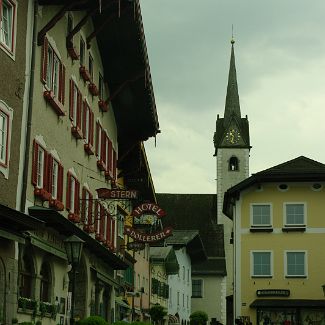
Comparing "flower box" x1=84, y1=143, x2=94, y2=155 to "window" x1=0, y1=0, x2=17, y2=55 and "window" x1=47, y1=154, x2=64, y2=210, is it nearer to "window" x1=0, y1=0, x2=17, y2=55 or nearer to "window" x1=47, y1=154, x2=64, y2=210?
"window" x1=47, y1=154, x2=64, y2=210

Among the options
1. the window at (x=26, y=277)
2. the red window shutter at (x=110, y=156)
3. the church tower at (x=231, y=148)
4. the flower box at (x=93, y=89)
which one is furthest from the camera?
the church tower at (x=231, y=148)

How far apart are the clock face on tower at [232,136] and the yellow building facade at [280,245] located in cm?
5723

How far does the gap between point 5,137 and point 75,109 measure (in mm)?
7992

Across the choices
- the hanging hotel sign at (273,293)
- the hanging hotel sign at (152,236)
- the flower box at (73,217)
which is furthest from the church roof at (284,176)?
the flower box at (73,217)

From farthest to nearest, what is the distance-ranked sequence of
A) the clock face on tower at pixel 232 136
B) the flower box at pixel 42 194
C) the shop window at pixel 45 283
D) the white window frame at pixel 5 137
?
the clock face on tower at pixel 232 136, the shop window at pixel 45 283, the flower box at pixel 42 194, the white window frame at pixel 5 137

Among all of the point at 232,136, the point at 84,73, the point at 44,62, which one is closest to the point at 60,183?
the point at 44,62

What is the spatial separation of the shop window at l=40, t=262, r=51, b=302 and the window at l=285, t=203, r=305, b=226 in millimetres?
26938

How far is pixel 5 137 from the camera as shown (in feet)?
60.8

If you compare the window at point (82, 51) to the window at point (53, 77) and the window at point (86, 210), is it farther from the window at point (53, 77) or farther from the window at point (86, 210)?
the window at point (86, 210)

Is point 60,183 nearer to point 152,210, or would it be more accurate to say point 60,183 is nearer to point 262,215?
point 152,210

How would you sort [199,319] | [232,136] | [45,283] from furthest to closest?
[232,136]
[199,319]
[45,283]

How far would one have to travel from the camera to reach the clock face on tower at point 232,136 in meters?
106

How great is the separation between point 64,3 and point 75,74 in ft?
14.8

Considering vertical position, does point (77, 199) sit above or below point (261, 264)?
below
